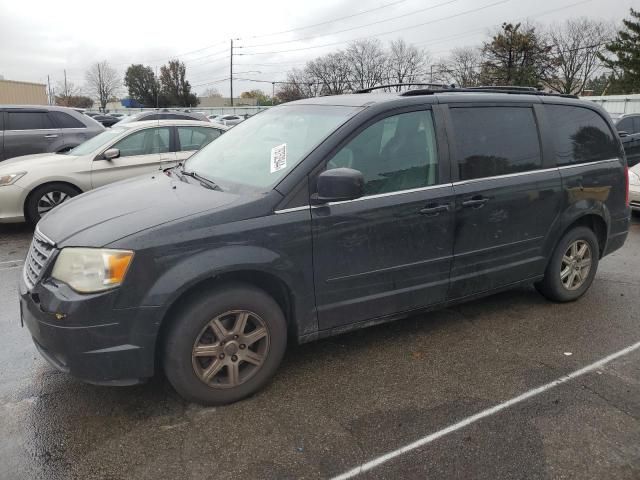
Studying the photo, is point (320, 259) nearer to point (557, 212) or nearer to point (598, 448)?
point (598, 448)

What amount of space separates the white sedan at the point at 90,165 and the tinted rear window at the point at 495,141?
5.29 metres

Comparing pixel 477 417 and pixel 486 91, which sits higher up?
pixel 486 91

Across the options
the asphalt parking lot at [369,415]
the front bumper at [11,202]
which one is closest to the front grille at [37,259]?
the asphalt parking lot at [369,415]

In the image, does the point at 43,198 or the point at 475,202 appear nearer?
the point at 475,202

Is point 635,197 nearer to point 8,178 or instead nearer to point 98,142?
point 98,142

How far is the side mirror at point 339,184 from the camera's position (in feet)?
9.86

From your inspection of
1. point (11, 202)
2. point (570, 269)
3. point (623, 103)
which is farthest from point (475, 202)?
point (623, 103)

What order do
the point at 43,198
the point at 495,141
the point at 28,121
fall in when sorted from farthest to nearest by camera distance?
the point at 28,121 < the point at 43,198 < the point at 495,141

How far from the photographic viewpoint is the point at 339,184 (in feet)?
9.87

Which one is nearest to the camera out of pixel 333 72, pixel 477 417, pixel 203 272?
pixel 203 272

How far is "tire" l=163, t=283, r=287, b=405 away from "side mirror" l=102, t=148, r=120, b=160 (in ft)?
17.1

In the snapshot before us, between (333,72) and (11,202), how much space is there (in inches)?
2407

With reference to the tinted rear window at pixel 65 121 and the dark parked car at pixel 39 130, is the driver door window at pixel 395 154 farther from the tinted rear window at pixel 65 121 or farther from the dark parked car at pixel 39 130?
the tinted rear window at pixel 65 121

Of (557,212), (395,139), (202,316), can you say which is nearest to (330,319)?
(202,316)
